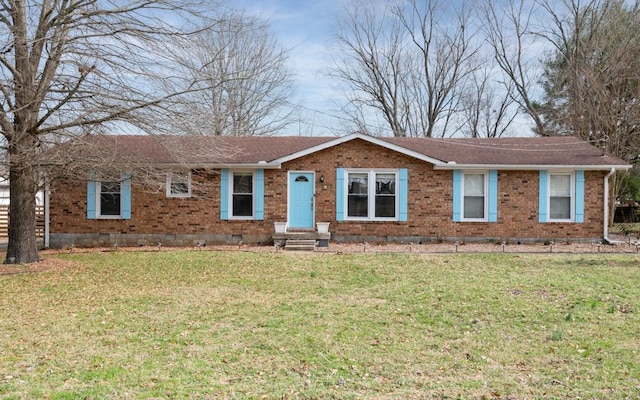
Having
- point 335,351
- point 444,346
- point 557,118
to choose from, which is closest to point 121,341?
point 335,351

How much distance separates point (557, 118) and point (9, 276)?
2745 centimetres

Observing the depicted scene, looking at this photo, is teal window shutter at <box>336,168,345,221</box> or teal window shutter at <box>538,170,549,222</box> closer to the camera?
teal window shutter at <box>538,170,549,222</box>

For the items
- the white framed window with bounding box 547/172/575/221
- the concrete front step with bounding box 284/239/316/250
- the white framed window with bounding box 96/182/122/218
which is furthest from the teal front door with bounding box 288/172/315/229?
the white framed window with bounding box 547/172/575/221

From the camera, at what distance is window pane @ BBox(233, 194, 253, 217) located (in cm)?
1562

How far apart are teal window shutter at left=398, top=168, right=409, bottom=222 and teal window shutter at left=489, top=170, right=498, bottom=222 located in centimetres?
264

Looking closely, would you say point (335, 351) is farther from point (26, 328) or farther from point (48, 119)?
point (48, 119)

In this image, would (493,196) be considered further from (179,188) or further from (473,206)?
(179,188)

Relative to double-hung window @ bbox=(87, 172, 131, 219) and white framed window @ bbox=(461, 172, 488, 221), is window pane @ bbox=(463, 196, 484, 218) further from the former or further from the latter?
double-hung window @ bbox=(87, 172, 131, 219)

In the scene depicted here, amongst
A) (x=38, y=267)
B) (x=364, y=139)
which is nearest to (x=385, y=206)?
(x=364, y=139)

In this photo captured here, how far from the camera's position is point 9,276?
10023 millimetres

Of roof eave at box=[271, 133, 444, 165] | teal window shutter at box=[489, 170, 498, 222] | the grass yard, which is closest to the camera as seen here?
the grass yard

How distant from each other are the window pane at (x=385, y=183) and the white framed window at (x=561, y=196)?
16.4ft

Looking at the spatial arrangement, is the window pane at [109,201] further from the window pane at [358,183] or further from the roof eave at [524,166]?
the roof eave at [524,166]

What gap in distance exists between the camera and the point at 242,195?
15.6m
